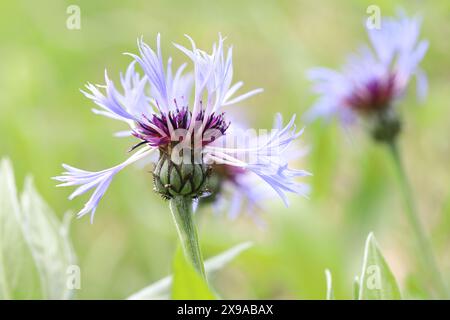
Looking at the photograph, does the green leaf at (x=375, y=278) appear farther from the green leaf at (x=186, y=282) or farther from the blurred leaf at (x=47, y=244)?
the blurred leaf at (x=47, y=244)

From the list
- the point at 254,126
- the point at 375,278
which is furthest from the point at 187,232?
the point at 254,126

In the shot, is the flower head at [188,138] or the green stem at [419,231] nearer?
the flower head at [188,138]

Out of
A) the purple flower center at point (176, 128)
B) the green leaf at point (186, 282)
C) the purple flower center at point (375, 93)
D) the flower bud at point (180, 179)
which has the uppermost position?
the purple flower center at point (375, 93)

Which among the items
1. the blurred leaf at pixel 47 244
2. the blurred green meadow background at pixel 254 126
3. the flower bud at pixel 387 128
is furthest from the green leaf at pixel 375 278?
the flower bud at pixel 387 128

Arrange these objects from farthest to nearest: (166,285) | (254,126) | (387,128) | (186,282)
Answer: (254,126)
(387,128)
(166,285)
(186,282)

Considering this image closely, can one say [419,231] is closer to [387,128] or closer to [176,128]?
[387,128]
